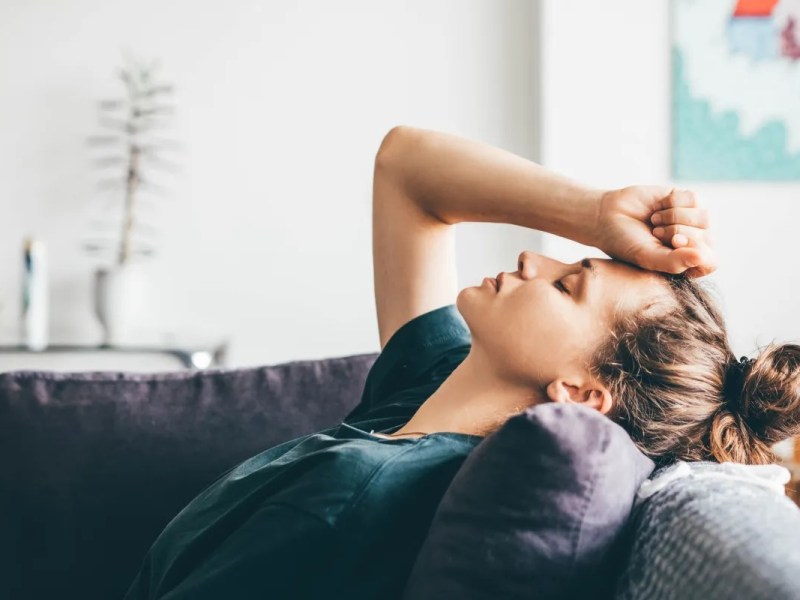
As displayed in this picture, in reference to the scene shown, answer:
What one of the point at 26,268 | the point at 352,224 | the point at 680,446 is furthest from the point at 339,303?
the point at 680,446

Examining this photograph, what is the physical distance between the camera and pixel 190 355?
8.16 ft

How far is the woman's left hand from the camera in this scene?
104cm

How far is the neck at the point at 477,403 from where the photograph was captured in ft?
3.60

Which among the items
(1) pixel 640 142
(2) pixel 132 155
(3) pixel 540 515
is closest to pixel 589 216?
(3) pixel 540 515

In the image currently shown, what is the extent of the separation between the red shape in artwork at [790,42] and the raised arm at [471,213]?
172 centimetres

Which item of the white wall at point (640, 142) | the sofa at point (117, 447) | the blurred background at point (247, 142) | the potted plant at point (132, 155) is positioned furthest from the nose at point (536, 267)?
the potted plant at point (132, 155)

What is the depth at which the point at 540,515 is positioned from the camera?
69cm

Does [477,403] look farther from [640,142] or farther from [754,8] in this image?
[754,8]

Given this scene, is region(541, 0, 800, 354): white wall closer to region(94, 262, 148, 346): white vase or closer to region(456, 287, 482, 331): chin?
region(94, 262, 148, 346): white vase

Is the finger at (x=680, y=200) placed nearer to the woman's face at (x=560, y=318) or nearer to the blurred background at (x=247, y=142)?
the woman's face at (x=560, y=318)

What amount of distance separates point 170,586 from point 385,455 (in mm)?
294

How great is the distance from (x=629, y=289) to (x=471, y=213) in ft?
1.09

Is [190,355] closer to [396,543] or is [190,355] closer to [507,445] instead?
[396,543]

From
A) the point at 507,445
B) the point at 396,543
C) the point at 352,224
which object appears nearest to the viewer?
the point at 507,445
